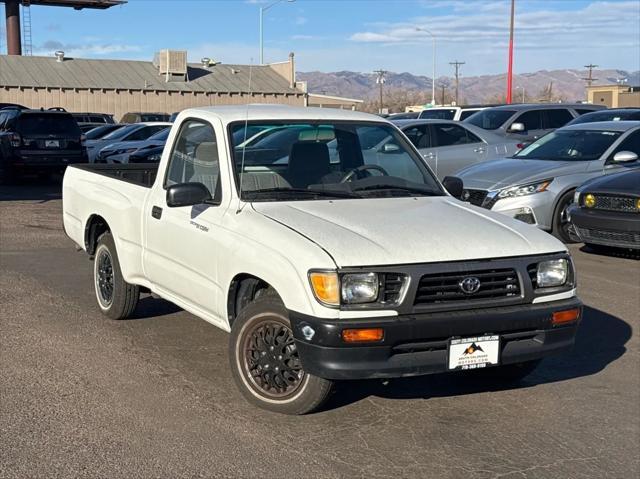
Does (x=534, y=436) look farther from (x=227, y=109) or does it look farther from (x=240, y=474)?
(x=227, y=109)

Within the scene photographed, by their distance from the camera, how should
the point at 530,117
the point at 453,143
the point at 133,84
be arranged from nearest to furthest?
1. the point at 453,143
2. the point at 530,117
3. the point at 133,84

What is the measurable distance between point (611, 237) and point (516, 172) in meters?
1.86

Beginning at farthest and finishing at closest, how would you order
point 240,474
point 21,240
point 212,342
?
1. point 21,240
2. point 212,342
3. point 240,474

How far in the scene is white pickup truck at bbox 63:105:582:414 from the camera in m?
4.55

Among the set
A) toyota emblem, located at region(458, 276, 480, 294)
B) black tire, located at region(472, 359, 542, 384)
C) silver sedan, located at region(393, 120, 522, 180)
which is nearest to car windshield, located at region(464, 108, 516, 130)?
silver sedan, located at region(393, 120, 522, 180)

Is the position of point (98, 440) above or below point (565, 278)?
below

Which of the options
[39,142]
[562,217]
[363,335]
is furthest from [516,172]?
[39,142]

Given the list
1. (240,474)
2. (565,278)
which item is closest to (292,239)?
(240,474)

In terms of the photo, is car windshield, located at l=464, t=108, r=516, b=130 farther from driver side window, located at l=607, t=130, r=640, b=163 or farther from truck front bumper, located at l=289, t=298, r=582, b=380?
truck front bumper, located at l=289, t=298, r=582, b=380

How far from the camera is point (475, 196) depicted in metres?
11.7

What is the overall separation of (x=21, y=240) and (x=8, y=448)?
7.73m

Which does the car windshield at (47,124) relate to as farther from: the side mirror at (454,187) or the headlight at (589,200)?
the side mirror at (454,187)

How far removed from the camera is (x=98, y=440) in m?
4.62

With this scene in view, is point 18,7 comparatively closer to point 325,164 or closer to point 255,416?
point 325,164
